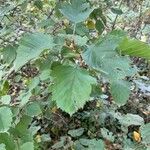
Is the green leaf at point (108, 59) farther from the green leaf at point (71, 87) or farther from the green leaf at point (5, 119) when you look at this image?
the green leaf at point (5, 119)

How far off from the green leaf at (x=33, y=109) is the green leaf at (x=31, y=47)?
38 centimetres

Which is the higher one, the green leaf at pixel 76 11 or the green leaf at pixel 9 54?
the green leaf at pixel 76 11

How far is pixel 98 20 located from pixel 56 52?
2.03 ft

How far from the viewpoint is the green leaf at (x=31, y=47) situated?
1132 mm

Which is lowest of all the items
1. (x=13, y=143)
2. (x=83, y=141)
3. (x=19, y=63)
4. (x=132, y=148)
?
(x=83, y=141)

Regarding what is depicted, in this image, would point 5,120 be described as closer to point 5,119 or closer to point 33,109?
point 5,119

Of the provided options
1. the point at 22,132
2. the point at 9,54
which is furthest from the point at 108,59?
the point at 9,54

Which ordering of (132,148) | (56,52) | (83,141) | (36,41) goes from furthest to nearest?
(83,141) < (132,148) < (56,52) < (36,41)

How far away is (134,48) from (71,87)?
0.21 meters

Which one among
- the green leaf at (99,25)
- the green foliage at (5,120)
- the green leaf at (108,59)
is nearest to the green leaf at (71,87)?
the green leaf at (108,59)

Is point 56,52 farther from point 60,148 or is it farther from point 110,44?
point 60,148

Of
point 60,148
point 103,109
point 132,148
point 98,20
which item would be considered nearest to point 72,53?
point 132,148

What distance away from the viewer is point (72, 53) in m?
1.19

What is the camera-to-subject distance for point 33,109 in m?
1.53
